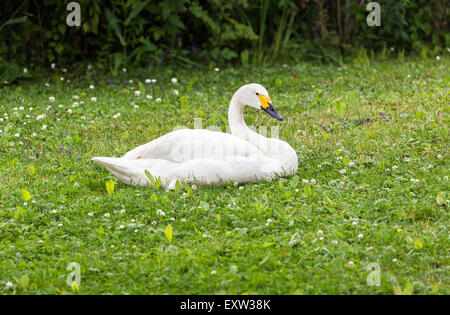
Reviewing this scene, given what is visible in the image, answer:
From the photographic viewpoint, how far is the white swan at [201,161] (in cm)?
583

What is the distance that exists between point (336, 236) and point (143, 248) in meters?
1.38

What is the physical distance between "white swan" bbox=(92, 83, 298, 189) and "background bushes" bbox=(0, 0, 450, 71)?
4.25 meters

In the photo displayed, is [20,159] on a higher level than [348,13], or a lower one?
lower

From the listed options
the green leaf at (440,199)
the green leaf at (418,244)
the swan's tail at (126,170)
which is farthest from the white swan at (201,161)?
the green leaf at (418,244)

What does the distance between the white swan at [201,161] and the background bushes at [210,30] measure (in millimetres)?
4249

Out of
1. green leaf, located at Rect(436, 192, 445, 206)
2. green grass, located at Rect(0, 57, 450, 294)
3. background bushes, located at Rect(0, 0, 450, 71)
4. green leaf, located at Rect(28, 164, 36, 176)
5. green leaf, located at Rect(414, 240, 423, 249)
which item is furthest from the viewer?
background bushes, located at Rect(0, 0, 450, 71)

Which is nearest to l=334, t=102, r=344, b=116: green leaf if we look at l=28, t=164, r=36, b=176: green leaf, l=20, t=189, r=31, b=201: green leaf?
l=28, t=164, r=36, b=176: green leaf

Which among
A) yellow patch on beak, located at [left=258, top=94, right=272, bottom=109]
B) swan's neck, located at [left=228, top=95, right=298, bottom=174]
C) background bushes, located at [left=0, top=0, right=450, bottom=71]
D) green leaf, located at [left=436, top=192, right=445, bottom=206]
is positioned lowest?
green leaf, located at [left=436, top=192, right=445, bottom=206]

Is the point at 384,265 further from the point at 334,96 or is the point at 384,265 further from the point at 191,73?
the point at 191,73

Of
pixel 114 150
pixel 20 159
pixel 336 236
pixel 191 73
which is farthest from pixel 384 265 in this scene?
pixel 191 73

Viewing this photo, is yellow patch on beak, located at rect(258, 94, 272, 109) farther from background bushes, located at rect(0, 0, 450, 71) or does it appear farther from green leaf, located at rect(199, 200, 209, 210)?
background bushes, located at rect(0, 0, 450, 71)

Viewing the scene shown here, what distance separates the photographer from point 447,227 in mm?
4770

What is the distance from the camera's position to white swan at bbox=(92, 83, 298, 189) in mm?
5828

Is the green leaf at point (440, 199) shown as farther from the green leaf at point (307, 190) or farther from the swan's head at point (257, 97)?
the swan's head at point (257, 97)
